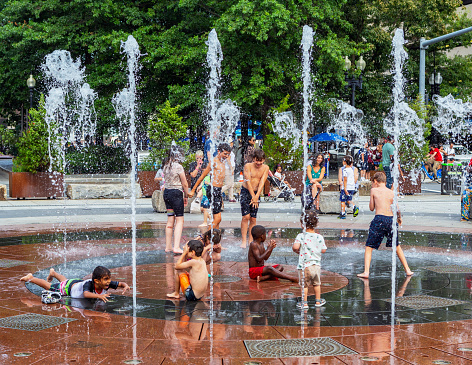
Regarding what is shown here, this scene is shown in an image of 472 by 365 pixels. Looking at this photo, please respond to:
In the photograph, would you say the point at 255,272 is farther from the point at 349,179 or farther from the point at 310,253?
the point at 349,179

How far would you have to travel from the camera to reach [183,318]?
5.85 m

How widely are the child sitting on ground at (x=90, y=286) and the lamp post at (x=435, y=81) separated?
31.8 meters

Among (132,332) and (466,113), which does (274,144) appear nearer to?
(132,332)

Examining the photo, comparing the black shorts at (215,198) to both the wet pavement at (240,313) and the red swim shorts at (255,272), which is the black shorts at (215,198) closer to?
the wet pavement at (240,313)

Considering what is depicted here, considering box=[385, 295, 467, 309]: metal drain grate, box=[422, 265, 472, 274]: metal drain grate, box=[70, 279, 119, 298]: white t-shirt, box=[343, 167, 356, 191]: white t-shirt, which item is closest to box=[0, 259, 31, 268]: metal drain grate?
box=[70, 279, 119, 298]: white t-shirt

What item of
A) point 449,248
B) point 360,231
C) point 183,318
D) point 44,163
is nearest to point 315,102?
point 44,163

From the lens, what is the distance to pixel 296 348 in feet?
16.0

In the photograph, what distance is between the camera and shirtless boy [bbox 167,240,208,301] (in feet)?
21.4

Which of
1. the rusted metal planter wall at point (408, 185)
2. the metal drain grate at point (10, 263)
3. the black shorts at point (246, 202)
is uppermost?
the rusted metal planter wall at point (408, 185)

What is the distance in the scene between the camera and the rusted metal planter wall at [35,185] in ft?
63.1

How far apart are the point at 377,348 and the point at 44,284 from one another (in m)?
3.78

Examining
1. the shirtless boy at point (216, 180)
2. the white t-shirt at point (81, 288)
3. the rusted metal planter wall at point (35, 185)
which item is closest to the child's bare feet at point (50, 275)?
the white t-shirt at point (81, 288)

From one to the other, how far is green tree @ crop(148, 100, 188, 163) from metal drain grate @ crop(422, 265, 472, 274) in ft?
39.7

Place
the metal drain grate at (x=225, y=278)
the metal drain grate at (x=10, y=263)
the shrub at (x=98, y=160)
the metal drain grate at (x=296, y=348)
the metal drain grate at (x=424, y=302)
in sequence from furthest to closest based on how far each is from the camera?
the shrub at (x=98, y=160) < the metal drain grate at (x=10, y=263) < the metal drain grate at (x=225, y=278) < the metal drain grate at (x=424, y=302) < the metal drain grate at (x=296, y=348)
